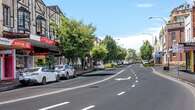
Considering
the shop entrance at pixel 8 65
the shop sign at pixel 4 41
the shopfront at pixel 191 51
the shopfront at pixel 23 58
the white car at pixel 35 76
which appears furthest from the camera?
the shopfront at pixel 191 51

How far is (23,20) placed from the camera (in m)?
52.8

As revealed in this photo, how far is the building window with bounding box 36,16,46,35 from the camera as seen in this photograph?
59.3m

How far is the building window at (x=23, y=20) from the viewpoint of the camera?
5188 cm

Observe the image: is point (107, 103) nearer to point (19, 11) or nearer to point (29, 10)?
point (19, 11)

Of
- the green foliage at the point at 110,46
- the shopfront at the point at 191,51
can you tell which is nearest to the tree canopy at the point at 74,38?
the shopfront at the point at 191,51

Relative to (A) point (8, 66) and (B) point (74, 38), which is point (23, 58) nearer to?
(A) point (8, 66)

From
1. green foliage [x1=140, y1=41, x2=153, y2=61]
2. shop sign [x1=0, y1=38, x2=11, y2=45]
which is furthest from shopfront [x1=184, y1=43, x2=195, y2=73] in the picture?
green foliage [x1=140, y1=41, x2=153, y2=61]

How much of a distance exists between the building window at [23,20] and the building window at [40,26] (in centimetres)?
436

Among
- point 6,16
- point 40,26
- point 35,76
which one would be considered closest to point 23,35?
point 6,16

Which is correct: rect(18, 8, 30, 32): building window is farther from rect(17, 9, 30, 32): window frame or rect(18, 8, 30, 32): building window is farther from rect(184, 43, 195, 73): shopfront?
rect(184, 43, 195, 73): shopfront

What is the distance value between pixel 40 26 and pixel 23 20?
24.6ft

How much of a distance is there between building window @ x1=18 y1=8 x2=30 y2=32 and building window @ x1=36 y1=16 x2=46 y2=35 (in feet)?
14.3

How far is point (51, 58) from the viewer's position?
65000mm

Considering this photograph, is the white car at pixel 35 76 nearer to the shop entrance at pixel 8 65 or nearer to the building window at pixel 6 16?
the shop entrance at pixel 8 65
